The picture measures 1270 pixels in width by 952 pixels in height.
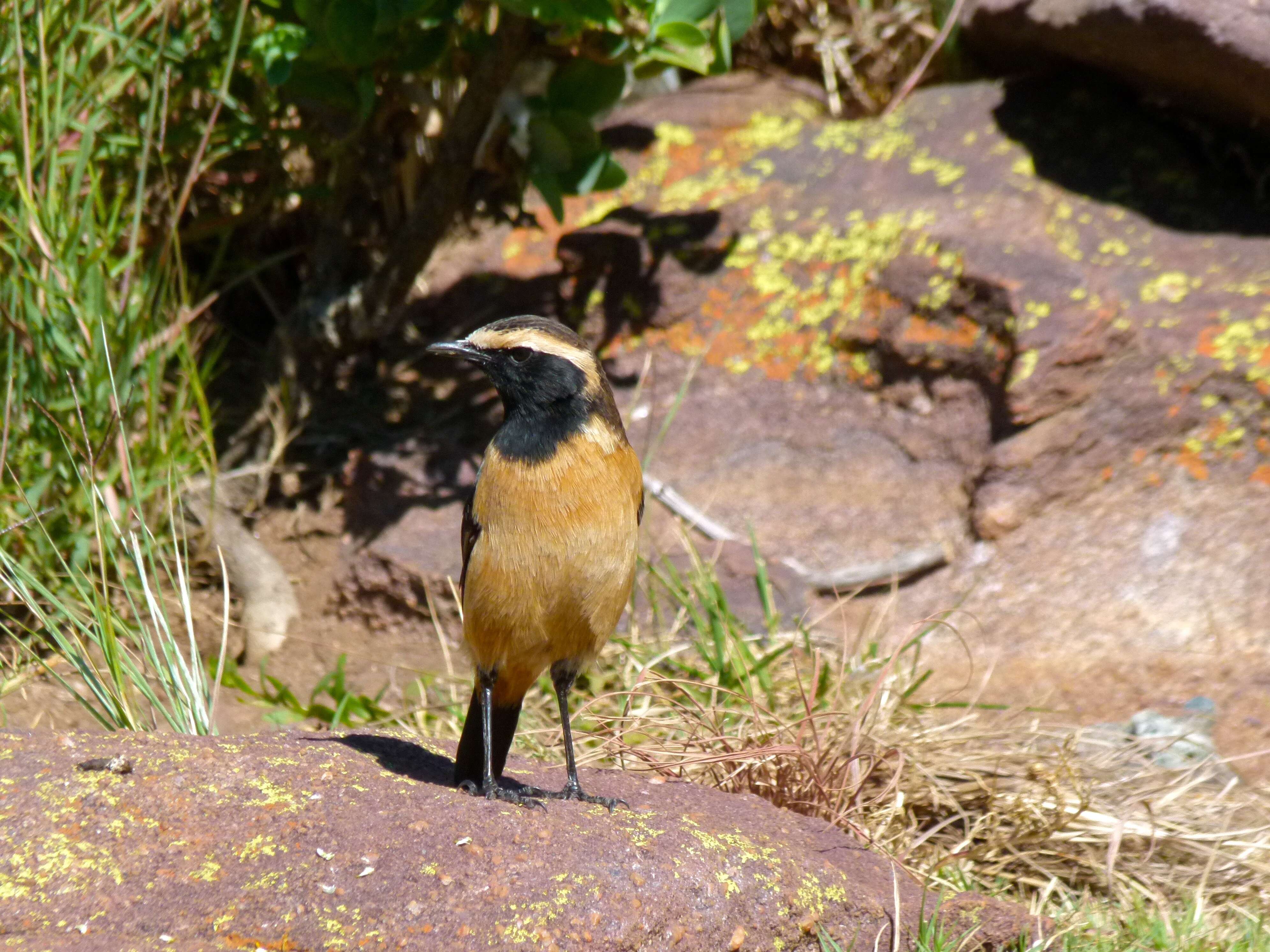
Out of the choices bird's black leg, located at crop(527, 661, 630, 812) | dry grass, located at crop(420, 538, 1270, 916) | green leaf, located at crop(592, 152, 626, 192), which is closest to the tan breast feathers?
bird's black leg, located at crop(527, 661, 630, 812)

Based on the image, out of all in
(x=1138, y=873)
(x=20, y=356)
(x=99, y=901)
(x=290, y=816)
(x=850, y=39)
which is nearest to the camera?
(x=99, y=901)

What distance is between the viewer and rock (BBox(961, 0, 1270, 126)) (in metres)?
5.55

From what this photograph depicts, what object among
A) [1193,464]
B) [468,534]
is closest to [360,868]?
[468,534]

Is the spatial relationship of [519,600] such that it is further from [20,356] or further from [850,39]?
[850,39]

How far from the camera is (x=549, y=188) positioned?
5.55 meters

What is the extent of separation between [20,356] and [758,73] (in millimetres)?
4774

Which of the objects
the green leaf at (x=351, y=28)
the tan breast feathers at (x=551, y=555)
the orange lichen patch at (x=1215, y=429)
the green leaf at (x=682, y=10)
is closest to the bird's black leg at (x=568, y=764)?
the tan breast feathers at (x=551, y=555)

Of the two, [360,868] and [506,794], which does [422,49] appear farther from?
[360,868]

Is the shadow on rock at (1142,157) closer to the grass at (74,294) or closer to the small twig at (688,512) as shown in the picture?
the small twig at (688,512)

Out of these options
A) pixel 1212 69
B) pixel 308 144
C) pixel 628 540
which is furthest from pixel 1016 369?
pixel 308 144

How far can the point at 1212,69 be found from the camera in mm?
5723

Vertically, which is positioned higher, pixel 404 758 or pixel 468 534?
pixel 468 534

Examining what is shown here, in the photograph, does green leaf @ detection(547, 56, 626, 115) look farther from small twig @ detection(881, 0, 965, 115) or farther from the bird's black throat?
the bird's black throat

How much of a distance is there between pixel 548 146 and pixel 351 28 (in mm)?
1062
